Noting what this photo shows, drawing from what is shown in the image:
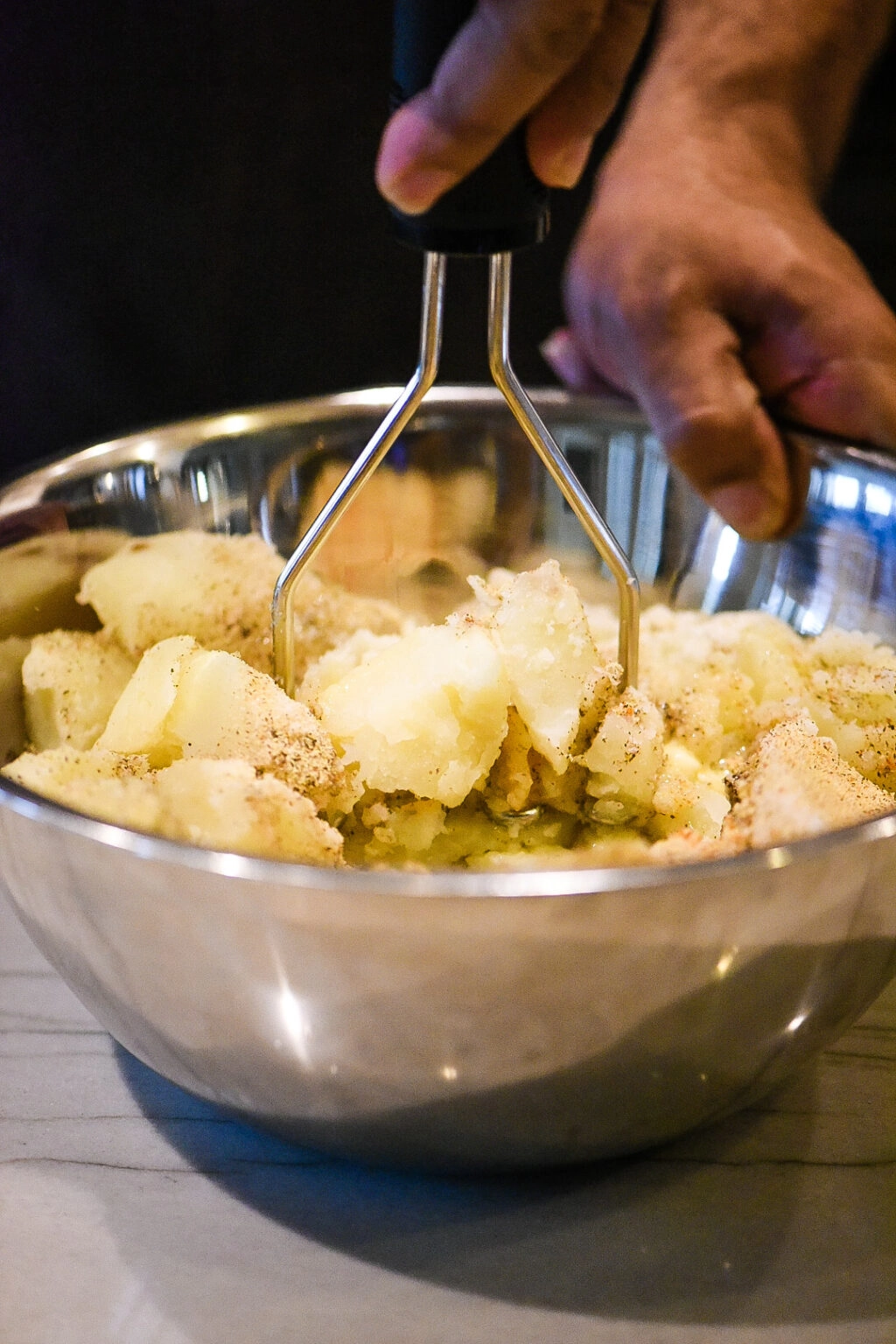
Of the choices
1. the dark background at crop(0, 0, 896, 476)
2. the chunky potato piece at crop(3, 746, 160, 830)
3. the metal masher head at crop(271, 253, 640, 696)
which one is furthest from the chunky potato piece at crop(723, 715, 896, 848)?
the dark background at crop(0, 0, 896, 476)

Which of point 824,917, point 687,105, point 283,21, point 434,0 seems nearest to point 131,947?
point 824,917

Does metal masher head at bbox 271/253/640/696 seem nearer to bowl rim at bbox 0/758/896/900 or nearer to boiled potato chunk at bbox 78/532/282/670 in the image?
boiled potato chunk at bbox 78/532/282/670

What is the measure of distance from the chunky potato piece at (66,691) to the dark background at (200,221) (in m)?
0.37

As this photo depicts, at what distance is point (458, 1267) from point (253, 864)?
0.18 meters

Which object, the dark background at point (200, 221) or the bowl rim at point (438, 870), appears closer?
the bowl rim at point (438, 870)

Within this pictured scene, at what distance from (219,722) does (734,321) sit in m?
0.45

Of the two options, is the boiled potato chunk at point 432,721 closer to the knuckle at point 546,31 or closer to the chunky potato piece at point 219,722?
the chunky potato piece at point 219,722

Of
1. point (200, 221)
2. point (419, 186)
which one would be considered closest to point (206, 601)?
point (419, 186)

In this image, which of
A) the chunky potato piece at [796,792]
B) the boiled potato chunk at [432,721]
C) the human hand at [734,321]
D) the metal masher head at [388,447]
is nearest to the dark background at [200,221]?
the human hand at [734,321]

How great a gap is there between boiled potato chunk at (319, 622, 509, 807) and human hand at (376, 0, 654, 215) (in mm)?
198

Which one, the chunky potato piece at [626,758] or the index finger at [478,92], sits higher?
the index finger at [478,92]

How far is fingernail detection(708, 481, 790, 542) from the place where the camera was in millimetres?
733

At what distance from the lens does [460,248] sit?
1.72 feet

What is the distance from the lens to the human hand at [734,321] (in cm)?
73
